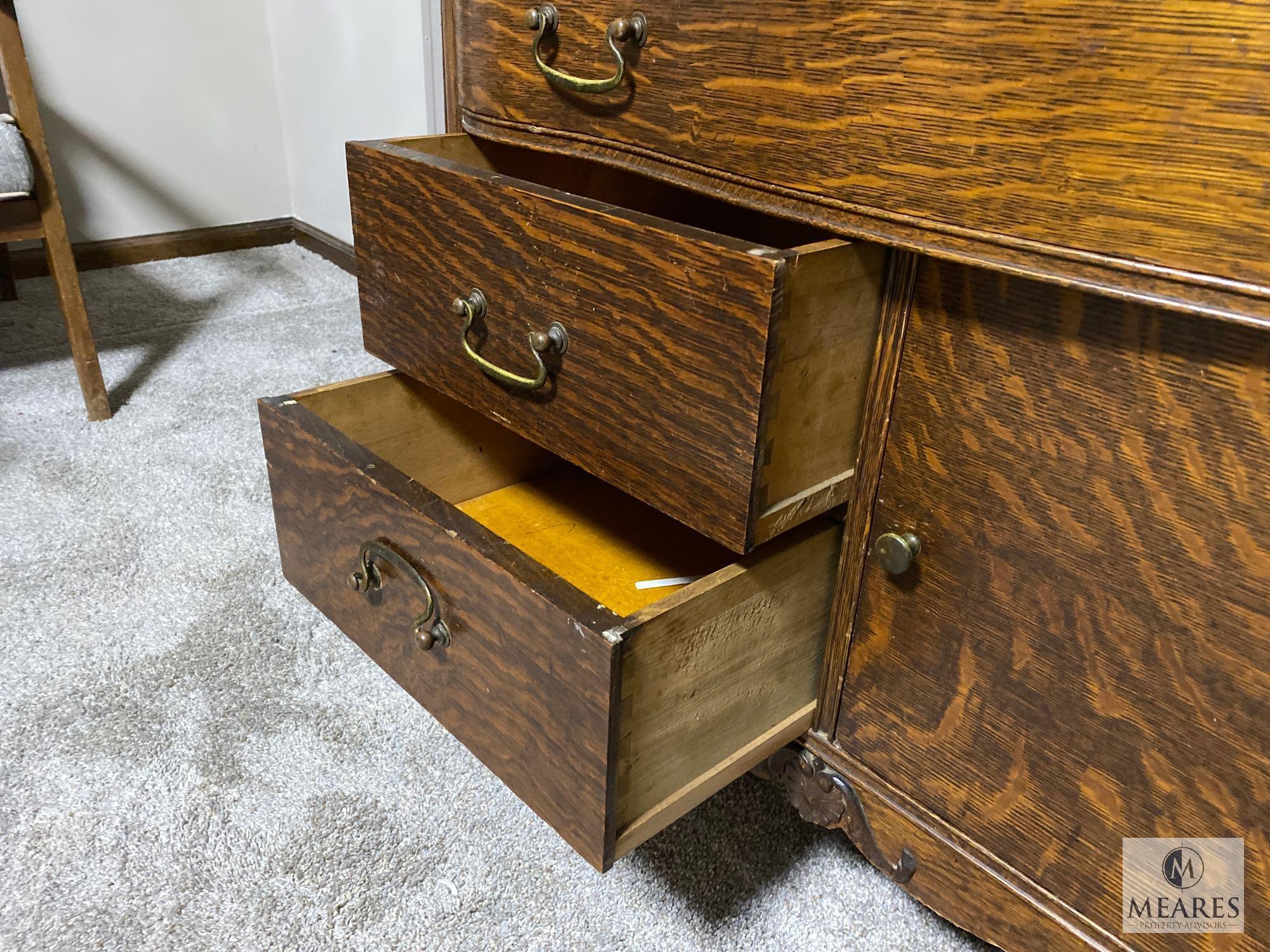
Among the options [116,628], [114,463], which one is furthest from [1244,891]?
[114,463]

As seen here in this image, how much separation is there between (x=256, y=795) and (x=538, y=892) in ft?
0.78

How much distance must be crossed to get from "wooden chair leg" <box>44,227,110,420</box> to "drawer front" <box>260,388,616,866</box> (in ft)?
2.28

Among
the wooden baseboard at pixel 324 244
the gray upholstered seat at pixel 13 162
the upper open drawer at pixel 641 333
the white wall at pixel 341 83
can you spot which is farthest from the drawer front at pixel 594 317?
the wooden baseboard at pixel 324 244

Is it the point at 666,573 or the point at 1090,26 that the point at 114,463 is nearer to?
the point at 666,573

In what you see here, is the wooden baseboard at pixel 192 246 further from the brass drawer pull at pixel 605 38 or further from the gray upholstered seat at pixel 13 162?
the brass drawer pull at pixel 605 38

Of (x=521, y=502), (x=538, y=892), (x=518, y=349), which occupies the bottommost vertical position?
(x=538, y=892)

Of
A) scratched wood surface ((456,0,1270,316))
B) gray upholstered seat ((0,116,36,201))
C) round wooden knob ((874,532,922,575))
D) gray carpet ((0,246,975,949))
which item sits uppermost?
scratched wood surface ((456,0,1270,316))

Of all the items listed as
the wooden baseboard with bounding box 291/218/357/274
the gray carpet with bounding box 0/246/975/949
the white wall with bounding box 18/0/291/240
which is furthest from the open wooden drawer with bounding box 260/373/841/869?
the white wall with bounding box 18/0/291/240

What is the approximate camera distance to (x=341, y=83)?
169 cm

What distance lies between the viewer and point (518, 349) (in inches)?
23.4

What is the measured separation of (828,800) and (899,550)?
20cm

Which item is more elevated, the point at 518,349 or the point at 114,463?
the point at 518,349

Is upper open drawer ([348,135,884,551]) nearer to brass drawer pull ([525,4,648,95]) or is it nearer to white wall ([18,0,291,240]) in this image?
brass drawer pull ([525,4,648,95])

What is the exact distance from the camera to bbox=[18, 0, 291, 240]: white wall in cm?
173
